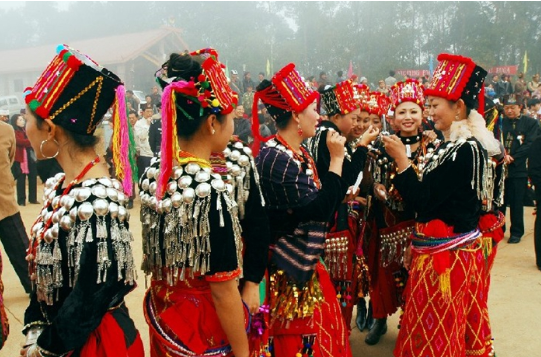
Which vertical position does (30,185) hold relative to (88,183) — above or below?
below

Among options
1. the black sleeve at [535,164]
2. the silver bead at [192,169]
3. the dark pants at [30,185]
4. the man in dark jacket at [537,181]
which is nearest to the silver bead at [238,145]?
the silver bead at [192,169]

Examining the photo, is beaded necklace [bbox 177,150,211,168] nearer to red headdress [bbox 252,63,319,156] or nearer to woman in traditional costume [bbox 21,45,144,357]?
woman in traditional costume [bbox 21,45,144,357]

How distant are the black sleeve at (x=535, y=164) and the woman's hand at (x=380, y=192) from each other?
357cm

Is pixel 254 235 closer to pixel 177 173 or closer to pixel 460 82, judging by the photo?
pixel 177 173

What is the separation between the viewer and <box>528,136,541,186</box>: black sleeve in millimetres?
7020

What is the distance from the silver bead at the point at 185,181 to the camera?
217 cm

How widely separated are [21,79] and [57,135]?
3556 centimetres

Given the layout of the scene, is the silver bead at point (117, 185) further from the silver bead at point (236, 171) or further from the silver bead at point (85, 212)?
the silver bead at point (236, 171)

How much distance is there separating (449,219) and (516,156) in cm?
574

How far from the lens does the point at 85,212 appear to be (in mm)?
1988

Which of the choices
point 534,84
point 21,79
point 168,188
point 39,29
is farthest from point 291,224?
point 39,29


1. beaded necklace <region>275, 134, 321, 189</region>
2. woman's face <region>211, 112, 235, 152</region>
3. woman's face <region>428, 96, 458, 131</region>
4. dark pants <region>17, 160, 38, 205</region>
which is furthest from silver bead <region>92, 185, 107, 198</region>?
dark pants <region>17, 160, 38, 205</region>

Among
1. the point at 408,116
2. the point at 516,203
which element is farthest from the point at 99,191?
the point at 516,203

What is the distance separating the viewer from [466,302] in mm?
3631
